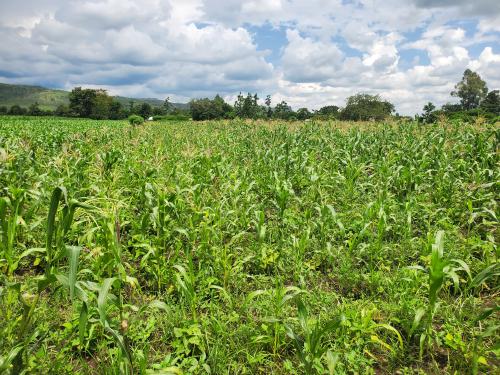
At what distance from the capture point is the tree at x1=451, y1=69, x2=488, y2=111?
213 feet

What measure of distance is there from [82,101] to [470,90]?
88513mm

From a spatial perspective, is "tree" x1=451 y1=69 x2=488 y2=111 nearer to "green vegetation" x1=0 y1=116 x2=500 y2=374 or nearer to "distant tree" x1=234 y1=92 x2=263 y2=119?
"distant tree" x1=234 y1=92 x2=263 y2=119

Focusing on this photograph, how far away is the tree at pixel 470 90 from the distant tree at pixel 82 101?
83384mm

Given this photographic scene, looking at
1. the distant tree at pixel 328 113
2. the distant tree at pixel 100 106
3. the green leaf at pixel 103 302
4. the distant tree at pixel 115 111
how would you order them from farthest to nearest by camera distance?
1. the distant tree at pixel 115 111
2. the distant tree at pixel 100 106
3. the distant tree at pixel 328 113
4. the green leaf at pixel 103 302

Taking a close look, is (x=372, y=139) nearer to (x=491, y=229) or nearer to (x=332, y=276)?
(x=491, y=229)


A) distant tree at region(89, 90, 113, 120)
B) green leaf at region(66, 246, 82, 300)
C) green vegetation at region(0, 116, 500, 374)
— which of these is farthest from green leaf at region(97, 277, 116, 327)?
distant tree at region(89, 90, 113, 120)

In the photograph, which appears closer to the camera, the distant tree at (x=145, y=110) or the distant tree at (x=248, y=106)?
the distant tree at (x=248, y=106)

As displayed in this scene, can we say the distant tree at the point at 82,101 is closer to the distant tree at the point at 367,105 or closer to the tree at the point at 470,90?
the distant tree at the point at 367,105

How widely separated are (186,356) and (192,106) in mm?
74107

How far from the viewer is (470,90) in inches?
2611

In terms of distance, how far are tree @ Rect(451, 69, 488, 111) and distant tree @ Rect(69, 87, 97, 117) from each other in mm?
83384

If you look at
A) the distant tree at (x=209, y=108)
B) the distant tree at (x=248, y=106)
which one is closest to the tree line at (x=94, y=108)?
the distant tree at (x=209, y=108)

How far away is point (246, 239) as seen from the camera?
13.9 feet

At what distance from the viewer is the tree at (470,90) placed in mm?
64938
